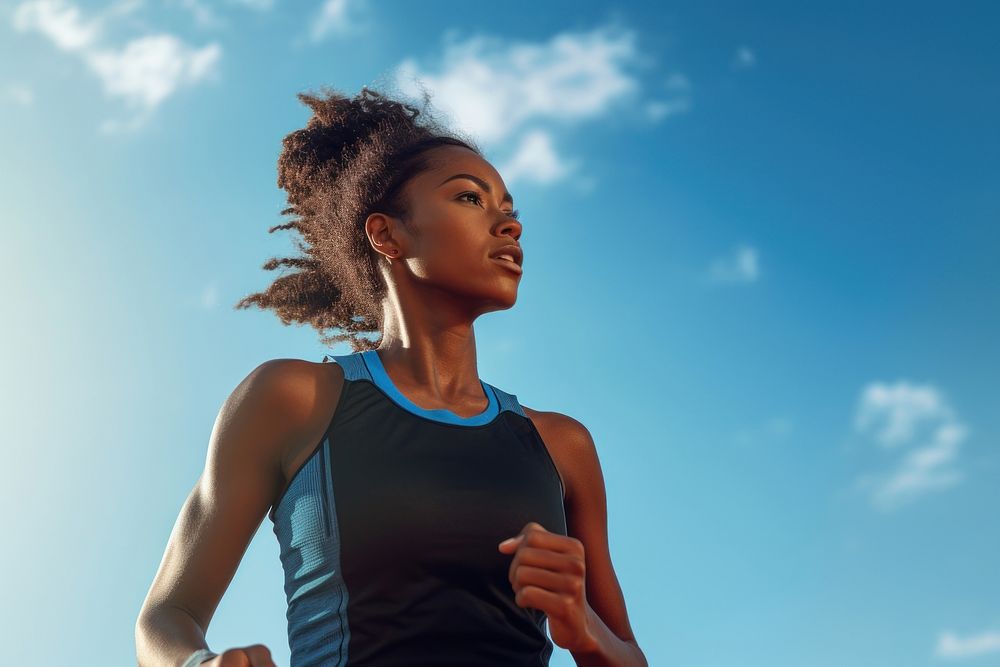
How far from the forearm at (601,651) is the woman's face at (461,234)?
1346 millimetres

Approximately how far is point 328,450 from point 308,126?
209 cm

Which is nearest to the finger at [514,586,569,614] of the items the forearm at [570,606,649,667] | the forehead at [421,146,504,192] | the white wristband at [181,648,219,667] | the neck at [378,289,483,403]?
the forearm at [570,606,649,667]

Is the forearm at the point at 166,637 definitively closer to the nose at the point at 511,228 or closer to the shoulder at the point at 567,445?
the shoulder at the point at 567,445

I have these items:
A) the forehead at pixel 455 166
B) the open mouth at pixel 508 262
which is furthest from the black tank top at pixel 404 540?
the forehead at pixel 455 166

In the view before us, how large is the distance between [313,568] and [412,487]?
415 mm

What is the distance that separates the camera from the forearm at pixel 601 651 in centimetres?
344

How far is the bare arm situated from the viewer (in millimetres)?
3461

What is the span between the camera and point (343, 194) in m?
4.95

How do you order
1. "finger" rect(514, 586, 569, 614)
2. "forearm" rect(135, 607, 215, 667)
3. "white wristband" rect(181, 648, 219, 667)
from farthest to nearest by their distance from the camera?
1. "forearm" rect(135, 607, 215, 667)
2. "white wristband" rect(181, 648, 219, 667)
3. "finger" rect(514, 586, 569, 614)

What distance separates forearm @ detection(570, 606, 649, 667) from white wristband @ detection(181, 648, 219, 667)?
1.15 meters

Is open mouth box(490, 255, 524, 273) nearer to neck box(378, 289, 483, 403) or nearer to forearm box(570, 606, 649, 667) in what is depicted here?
neck box(378, 289, 483, 403)

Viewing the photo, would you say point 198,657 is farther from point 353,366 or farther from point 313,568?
point 353,366

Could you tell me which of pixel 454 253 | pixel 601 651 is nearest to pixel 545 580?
pixel 601 651

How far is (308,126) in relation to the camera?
522 cm
